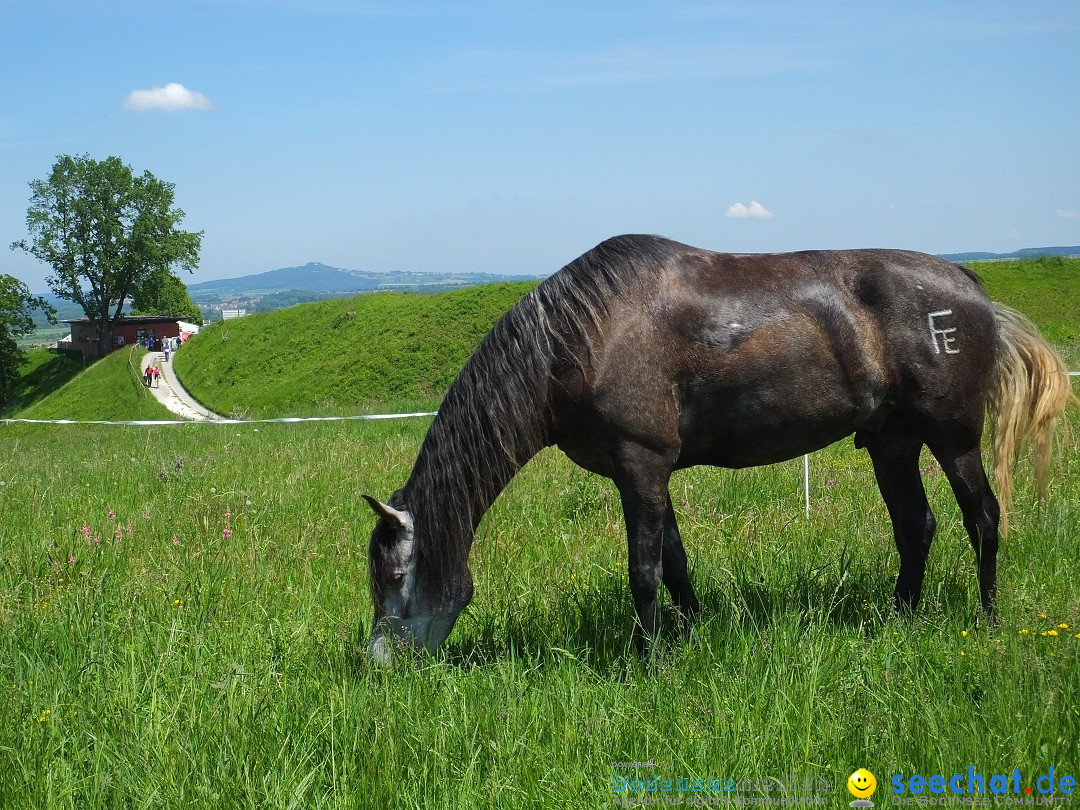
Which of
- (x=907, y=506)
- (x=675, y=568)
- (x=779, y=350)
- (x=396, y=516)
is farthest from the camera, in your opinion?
(x=907, y=506)

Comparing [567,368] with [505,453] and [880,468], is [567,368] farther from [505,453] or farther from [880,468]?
[880,468]

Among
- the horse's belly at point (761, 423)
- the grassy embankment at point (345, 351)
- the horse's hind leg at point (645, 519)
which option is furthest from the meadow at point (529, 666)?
the grassy embankment at point (345, 351)

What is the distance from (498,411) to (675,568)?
4.28ft

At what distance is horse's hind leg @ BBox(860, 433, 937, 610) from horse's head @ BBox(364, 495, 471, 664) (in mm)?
2581

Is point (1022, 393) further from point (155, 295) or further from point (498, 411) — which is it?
point (155, 295)

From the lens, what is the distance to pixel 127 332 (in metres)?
78.2

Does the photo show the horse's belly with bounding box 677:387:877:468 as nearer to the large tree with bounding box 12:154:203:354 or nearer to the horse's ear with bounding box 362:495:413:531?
the horse's ear with bounding box 362:495:413:531

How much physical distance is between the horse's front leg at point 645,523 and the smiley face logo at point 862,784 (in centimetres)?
147

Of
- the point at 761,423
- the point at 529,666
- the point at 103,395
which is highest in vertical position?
the point at 761,423

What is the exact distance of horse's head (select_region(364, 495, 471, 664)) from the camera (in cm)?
437

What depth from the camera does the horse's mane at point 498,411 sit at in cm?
437

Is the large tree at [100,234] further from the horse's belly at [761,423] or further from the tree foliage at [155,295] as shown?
the horse's belly at [761,423]

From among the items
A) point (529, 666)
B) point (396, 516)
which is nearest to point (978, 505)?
point (529, 666)

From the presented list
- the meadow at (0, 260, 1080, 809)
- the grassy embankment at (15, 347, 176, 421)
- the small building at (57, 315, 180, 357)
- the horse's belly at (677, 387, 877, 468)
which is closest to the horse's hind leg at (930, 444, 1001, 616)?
the meadow at (0, 260, 1080, 809)
